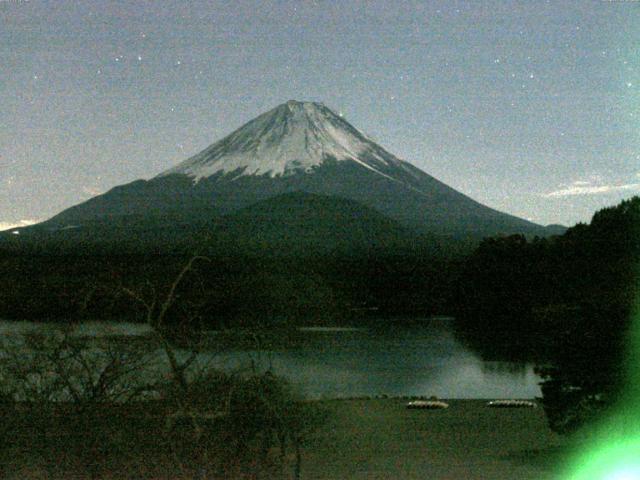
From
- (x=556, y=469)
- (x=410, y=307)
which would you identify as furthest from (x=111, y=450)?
(x=410, y=307)

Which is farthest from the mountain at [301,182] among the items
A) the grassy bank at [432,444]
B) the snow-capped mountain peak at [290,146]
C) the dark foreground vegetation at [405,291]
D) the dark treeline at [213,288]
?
the grassy bank at [432,444]

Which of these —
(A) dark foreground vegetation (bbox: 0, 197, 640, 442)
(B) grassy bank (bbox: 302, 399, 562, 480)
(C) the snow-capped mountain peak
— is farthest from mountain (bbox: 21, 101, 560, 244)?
(B) grassy bank (bbox: 302, 399, 562, 480)

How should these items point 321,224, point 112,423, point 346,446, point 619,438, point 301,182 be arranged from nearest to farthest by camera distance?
point 112,423, point 619,438, point 346,446, point 321,224, point 301,182

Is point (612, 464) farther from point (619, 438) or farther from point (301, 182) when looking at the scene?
point (301, 182)

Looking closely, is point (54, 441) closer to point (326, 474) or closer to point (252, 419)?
point (252, 419)

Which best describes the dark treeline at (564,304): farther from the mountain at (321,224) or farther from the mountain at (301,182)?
the mountain at (301,182)

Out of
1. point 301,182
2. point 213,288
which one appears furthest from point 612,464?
point 301,182
